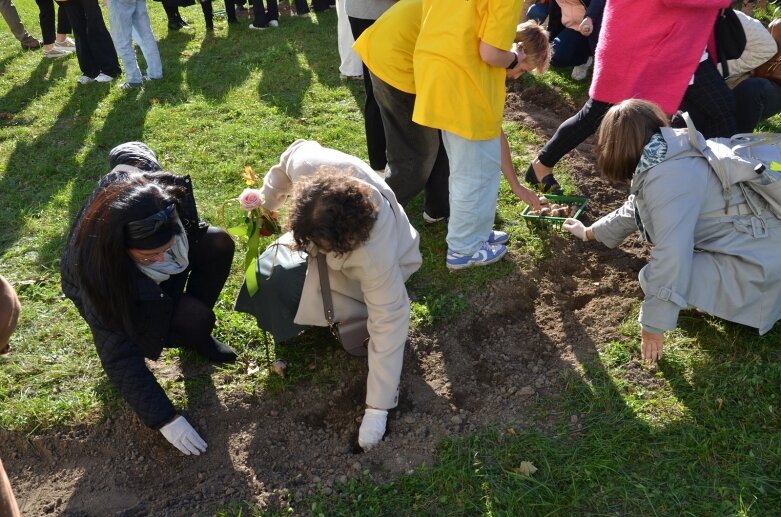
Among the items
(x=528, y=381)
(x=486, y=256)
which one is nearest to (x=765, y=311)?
(x=528, y=381)

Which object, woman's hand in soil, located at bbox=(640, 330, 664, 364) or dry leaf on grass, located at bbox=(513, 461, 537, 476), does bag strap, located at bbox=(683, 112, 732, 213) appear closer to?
woman's hand in soil, located at bbox=(640, 330, 664, 364)

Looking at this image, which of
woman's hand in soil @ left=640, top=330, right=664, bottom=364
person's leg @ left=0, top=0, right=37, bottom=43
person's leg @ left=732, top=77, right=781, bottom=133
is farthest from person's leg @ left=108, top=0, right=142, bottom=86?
woman's hand in soil @ left=640, top=330, right=664, bottom=364

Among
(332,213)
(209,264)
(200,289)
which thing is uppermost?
(332,213)

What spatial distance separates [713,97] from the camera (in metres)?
3.77

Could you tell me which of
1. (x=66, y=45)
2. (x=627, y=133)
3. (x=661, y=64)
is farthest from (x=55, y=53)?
(x=627, y=133)

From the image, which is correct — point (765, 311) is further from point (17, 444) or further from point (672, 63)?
point (17, 444)

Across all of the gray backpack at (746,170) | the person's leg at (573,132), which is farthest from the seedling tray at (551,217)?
the gray backpack at (746,170)

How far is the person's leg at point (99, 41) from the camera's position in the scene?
6730mm

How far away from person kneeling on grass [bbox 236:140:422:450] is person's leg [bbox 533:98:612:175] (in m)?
1.56

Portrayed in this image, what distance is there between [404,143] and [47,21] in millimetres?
6784

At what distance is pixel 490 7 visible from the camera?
2887 millimetres

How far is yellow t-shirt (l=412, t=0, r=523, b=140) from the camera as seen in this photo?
293 cm

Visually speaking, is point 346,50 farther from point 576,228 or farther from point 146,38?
point 576,228

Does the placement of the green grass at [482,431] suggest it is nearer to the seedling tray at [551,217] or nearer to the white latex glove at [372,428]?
the seedling tray at [551,217]
